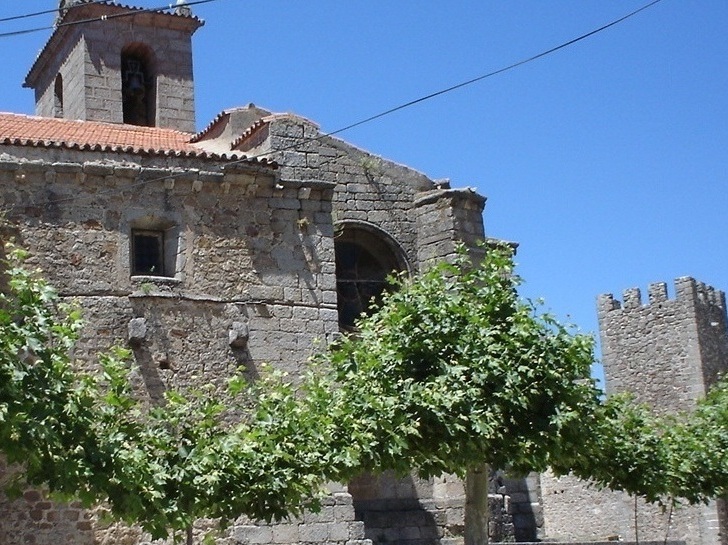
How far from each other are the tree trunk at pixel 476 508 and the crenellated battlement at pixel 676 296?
66.5 feet

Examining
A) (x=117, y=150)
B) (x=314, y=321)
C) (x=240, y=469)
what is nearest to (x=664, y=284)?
(x=314, y=321)

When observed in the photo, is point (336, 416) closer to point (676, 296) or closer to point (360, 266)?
point (360, 266)

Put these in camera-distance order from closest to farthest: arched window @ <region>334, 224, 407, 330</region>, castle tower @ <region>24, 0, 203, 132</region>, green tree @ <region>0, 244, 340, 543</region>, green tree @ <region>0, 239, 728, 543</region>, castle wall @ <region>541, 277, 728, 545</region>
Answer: green tree @ <region>0, 244, 340, 543</region>, green tree @ <region>0, 239, 728, 543</region>, arched window @ <region>334, 224, 407, 330</region>, castle tower @ <region>24, 0, 203, 132</region>, castle wall @ <region>541, 277, 728, 545</region>

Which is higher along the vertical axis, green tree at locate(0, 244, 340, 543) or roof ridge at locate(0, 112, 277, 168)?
roof ridge at locate(0, 112, 277, 168)

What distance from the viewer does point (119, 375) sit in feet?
41.0

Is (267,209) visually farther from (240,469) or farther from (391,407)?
(240,469)

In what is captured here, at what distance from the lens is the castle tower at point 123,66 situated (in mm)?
25594

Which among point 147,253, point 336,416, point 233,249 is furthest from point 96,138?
point 336,416

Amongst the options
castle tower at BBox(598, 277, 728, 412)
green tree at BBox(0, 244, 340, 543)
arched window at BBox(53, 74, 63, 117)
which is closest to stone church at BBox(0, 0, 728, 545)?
green tree at BBox(0, 244, 340, 543)

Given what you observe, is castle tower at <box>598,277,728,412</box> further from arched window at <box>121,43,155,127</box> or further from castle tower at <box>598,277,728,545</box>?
arched window at <box>121,43,155,127</box>

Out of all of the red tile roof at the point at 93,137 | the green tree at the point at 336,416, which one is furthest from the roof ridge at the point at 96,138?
the green tree at the point at 336,416

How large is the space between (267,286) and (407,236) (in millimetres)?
3780

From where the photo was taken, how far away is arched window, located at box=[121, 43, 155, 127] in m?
26.7

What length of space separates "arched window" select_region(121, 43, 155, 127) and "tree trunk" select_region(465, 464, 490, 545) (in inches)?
537
